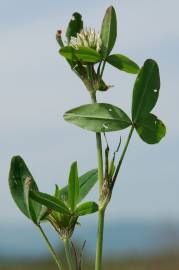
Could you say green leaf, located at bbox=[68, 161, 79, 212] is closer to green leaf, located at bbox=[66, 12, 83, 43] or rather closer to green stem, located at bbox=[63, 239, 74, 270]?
green stem, located at bbox=[63, 239, 74, 270]

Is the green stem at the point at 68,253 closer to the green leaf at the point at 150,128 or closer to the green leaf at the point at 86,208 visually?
the green leaf at the point at 86,208

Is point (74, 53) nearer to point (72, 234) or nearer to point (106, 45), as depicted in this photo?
point (106, 45)

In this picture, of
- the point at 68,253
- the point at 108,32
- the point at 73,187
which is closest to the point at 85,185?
the point at 73,187

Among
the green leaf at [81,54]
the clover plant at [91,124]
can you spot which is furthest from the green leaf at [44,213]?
the green leaf at [81,54]

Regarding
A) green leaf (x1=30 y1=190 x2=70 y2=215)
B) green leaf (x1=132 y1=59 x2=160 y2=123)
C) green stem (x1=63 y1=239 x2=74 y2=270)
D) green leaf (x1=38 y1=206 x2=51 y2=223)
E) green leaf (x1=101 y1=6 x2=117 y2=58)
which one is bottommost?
green stem (x1=63 y1=239 x2=74 y2=270)

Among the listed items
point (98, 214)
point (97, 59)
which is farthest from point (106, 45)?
point (98, 214)

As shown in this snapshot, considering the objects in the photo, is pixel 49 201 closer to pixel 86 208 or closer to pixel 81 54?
pixel 86 208

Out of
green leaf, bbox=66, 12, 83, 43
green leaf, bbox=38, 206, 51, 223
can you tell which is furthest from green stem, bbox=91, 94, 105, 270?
green leaf, bbox=66, 12, 83, 43
